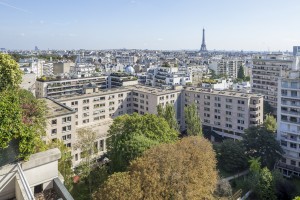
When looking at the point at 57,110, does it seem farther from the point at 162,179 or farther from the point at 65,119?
the point at 162,179

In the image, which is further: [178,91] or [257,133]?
[178,91]

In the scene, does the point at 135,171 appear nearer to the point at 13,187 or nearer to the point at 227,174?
the point at 13,187

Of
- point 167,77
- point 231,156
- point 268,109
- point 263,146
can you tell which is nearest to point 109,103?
point 167,77

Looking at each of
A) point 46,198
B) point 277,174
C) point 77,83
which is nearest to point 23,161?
point 46,198

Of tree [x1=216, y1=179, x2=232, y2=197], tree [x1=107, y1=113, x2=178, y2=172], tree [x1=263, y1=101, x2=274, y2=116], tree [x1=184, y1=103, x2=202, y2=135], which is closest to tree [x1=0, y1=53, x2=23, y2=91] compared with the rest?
tree [x1=107, y1=113, x2=178, y2=172]

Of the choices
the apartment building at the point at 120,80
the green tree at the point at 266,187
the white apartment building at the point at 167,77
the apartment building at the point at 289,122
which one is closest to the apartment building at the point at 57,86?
the apartment building at the point at 120,80

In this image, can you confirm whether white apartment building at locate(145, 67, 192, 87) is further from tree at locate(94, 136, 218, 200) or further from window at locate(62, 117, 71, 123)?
tree at locate(94, 136, 218, 200)
